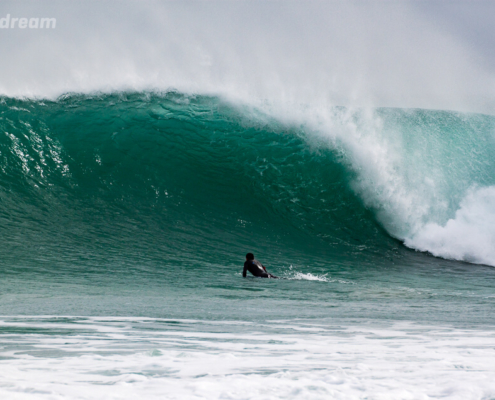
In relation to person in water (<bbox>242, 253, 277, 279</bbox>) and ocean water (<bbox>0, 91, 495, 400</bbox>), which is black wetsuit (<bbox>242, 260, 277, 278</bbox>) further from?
ocean water (<bbox>0, 91, 495, 400</bbox>)

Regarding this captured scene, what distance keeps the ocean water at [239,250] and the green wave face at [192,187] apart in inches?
1.9

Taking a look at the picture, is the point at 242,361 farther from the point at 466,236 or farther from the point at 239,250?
the point at 466,236

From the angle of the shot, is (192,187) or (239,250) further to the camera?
(192,187)

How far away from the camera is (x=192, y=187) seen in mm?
11758

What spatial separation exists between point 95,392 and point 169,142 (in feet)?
35.7

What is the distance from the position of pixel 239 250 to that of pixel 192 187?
2851 mm

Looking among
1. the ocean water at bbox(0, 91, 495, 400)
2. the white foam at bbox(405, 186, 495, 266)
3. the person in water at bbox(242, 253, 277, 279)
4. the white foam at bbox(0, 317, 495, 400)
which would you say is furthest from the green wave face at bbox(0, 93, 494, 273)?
the white foam at bbox(0, 317, 495, 400)

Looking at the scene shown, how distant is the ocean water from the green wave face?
1.9 inches

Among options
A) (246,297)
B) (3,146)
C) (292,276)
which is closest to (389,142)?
(292,276)

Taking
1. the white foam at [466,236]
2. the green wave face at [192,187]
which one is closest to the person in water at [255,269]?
the green wave face at [192,187]

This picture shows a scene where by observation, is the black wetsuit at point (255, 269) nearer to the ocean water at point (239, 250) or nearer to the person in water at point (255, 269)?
the person in water at point (255, 269)

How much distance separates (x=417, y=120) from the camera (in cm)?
1593

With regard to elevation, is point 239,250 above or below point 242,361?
above

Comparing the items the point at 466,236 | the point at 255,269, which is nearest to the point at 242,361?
the point at 255,269
